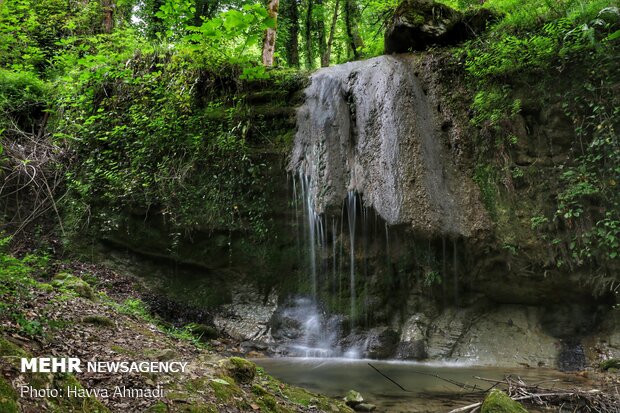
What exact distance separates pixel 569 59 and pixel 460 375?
570cm

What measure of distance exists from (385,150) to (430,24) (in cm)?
321

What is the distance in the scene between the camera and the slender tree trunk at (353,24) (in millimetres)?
16438

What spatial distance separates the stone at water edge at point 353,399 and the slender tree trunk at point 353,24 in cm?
1375

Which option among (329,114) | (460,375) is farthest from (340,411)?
(329,114)

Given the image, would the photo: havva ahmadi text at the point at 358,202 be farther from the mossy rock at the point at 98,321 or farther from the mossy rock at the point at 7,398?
the mossy rock at the point at 7,398

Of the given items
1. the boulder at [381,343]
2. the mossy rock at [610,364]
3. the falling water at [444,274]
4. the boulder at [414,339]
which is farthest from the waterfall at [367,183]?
the mossy rock at [610,364]

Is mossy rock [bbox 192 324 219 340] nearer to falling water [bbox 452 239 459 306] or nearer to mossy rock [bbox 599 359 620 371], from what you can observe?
falling water [bbox 452 239 459 306]

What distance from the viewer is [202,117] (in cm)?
981

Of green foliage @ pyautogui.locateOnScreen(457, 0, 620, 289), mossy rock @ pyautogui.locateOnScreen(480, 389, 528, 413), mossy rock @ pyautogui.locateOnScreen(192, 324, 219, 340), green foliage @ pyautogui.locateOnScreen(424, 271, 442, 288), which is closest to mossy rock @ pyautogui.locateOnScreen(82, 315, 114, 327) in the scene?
mossy rock @ pyautogui.locateOnScreen(192, 324, 219, 340)

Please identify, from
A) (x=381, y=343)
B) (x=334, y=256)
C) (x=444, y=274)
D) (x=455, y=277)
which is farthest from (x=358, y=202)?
(x=381, y=343)

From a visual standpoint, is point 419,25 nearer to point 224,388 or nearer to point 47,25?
point 224,388

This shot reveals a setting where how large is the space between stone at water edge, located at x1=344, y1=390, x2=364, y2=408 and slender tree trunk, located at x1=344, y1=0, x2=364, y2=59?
45.1ft

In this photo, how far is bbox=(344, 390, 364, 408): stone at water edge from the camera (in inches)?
197

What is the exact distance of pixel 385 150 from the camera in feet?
27.3
